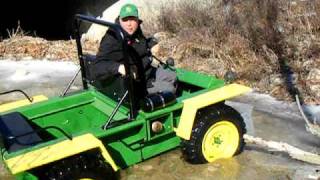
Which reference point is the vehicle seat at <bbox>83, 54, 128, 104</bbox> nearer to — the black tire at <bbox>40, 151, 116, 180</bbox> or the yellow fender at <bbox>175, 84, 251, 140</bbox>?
the yellow fender at <bbox>175, 84, 251, 140</bbox>

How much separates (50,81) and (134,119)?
3.58m

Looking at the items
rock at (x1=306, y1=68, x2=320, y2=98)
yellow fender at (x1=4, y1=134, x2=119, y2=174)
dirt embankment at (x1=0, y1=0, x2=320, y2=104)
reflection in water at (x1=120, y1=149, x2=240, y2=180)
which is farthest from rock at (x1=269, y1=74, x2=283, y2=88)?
yellow fender at (x1=4, y1=134, x2=119, y2=174)

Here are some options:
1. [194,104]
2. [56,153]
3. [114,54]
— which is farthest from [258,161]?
[56,153]

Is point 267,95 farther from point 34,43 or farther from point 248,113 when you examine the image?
point 34,43

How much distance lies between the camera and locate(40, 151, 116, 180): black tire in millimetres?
3691

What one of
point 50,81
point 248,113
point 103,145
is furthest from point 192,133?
point 50,81

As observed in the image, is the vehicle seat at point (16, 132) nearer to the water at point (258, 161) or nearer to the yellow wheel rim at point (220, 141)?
the water at point (258, 161)

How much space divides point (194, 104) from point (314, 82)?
291 cm

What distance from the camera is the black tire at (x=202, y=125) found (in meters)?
4.58

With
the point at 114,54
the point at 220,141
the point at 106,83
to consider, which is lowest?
the point at 220,141

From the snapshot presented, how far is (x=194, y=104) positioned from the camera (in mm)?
4504

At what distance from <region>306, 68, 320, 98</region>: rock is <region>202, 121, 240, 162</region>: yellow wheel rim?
2.01 metres

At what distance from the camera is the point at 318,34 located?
7992 mm

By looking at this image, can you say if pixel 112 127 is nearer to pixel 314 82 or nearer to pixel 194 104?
pixel 194 104
